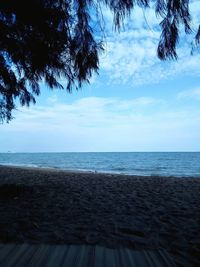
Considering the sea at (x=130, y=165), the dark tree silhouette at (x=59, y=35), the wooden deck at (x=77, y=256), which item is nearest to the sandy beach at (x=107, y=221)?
the wooden deck at (x=77, y=256)

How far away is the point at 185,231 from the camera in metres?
3.55

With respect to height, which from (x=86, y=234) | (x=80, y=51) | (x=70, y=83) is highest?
(x=80, y=51)

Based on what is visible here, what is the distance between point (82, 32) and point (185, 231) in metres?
2.98

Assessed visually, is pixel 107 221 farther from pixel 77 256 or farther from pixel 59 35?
pixel 59 35

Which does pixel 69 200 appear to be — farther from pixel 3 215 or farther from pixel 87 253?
pixel 87 253

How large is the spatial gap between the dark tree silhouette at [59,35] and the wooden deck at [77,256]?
223cm

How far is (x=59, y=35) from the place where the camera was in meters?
3.31

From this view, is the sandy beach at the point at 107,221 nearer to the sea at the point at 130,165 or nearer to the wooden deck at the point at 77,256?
the wooden deck at the point at 77,256

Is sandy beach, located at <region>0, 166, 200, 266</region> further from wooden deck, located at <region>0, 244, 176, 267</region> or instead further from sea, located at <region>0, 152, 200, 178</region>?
sea, located at <region>0, 152, 200, 178</region>

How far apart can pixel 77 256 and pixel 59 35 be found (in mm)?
2599

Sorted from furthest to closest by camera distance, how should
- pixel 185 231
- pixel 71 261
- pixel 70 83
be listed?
pixel 70 83, pixel 185 231, pixel 71 261

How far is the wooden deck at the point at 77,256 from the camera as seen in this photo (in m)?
2.38

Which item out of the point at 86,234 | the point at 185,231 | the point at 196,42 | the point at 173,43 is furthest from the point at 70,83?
the point at 185,231

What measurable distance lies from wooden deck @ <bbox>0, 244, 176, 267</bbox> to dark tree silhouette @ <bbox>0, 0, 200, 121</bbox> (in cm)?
223
